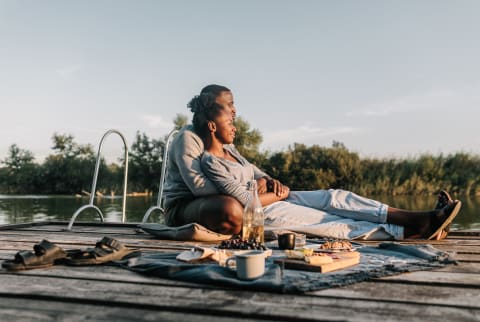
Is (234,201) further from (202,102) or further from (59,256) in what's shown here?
(59,256)

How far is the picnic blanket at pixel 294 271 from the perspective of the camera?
1444 mm

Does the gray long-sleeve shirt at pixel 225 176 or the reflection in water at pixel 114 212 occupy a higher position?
the gray long-sleeve shirt at pixel 225 176

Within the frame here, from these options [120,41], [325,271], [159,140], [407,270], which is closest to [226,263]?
[325,271]

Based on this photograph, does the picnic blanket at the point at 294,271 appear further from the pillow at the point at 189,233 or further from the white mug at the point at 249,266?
the pillow at the point at 189,233

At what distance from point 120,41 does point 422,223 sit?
15.1 metres

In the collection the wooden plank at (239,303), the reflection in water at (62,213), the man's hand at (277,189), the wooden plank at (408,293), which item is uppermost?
the man's hand at (277,189)

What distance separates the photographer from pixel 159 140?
24.9 metres

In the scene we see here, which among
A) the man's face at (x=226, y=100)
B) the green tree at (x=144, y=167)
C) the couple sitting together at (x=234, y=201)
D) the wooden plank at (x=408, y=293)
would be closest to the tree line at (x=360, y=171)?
the green tree at (x=144, y=167)

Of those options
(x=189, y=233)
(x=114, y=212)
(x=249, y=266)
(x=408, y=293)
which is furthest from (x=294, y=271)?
(x=114, y=212)

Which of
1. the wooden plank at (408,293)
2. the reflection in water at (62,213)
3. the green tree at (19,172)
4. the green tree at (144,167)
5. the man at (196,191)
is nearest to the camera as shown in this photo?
the wooden plank at (408,293)

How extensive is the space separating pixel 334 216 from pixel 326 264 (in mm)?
1514

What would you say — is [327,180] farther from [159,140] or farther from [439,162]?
[159,140]

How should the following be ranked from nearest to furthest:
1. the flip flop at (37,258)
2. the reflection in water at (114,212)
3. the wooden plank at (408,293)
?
the wooden plank at (408,293) < the flip flop at (37,258) < the reflection in water at (114,212)

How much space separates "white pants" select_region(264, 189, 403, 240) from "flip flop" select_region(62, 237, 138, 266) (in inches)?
49.9
